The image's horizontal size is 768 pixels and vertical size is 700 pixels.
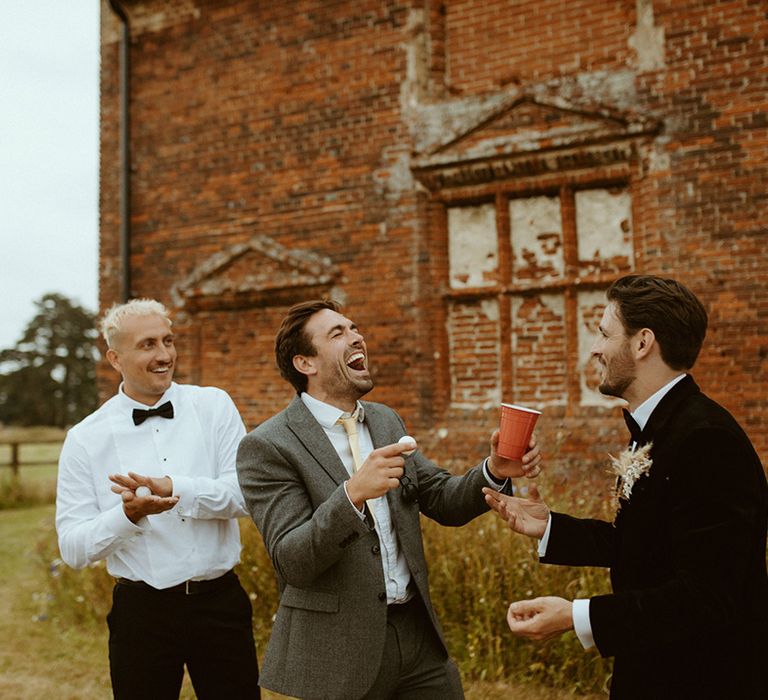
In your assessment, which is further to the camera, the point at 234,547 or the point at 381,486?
the point at 234,547

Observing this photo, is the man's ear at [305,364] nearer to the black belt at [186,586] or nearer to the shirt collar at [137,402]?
the shirt collar at [137,402]

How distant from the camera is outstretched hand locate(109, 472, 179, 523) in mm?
2912

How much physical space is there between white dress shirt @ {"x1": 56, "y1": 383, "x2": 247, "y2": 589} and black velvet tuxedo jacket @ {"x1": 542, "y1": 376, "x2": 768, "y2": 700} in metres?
1.67

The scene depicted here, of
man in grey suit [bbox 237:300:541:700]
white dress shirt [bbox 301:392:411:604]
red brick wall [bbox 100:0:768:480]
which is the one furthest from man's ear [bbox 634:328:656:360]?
red brick wall [bbox 100:0:768:480]

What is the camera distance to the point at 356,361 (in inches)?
111

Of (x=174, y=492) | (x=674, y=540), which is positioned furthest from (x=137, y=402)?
(x=674, y=540)

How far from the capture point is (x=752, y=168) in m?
6.93

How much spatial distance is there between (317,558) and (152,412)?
1.33 metres

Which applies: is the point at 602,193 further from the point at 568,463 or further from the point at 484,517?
the point at 484,517

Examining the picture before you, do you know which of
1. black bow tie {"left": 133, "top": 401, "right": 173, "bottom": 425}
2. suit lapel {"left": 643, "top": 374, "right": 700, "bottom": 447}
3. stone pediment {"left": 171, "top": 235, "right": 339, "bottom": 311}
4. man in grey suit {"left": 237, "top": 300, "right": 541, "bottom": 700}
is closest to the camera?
suit lapel {"left": 643, "top": 374, "right": 700, "bottom": 447}

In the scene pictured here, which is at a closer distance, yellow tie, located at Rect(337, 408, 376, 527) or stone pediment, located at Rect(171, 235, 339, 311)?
yellow tie, located at Rect(337, 408, 376, 527)

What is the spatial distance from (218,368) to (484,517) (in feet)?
15.0

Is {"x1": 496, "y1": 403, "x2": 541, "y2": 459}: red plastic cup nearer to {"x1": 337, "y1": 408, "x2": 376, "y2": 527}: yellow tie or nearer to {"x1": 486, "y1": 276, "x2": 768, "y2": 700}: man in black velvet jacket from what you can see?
{"x1": 486, "y1": 276, "x2": 768, "y2": 700}: man in black velvet jacket

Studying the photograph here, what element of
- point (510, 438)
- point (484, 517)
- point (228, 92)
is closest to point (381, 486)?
point (510, 438)
